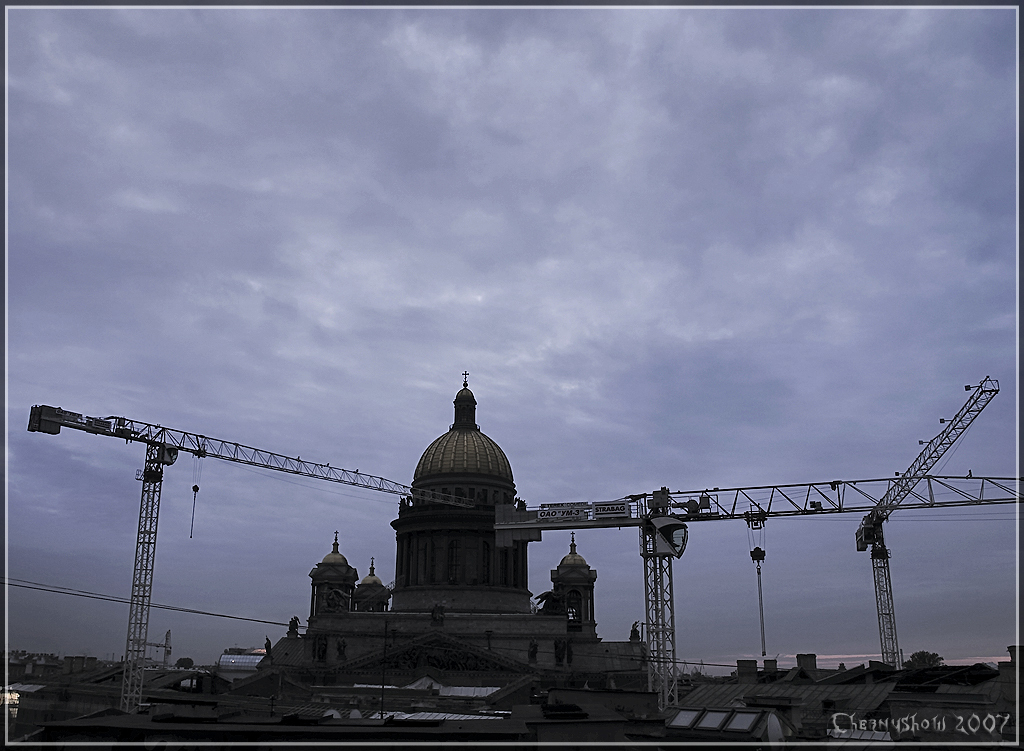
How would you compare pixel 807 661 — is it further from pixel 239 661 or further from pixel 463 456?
pixel 239 661

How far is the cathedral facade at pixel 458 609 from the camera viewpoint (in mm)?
88125

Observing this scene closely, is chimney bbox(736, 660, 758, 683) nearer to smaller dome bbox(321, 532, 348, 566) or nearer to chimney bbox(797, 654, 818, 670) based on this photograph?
chimney bbox(797, 654, 818, 670)

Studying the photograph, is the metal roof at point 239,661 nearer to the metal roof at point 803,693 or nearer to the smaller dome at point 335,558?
the smaller dome at point 335,558

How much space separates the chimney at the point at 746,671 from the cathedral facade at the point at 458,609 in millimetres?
36138

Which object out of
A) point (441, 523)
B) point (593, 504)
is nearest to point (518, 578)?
point (441, 523)

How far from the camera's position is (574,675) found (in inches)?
3494

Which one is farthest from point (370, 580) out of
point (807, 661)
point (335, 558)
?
point (807, 661)

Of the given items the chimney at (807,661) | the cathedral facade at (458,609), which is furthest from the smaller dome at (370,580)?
the chimney at (807,661)

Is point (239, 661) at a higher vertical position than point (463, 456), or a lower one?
lower

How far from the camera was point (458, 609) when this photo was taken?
102 meters

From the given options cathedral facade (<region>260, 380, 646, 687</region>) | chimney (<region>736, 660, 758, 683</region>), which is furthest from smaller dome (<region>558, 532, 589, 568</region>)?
chimney (<region>736, 660, 758, 683</region>)
